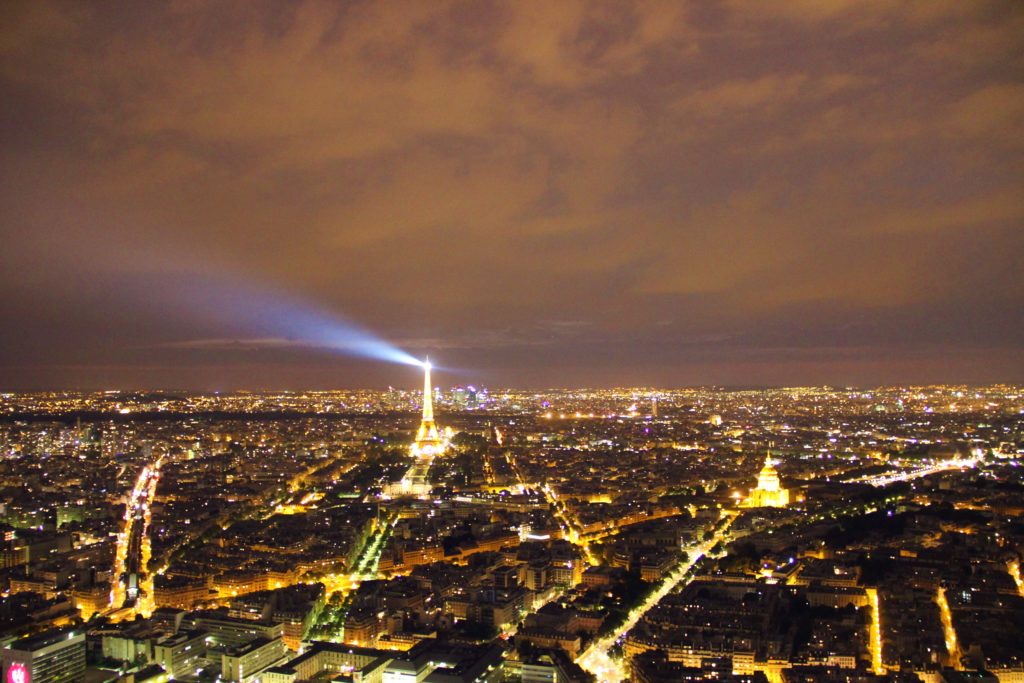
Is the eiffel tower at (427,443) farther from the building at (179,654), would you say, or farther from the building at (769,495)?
the building at (179,654)

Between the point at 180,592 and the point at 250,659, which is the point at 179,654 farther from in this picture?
the point at 180,592

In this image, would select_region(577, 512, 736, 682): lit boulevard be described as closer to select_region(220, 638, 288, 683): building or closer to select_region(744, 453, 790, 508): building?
select_region(220, 638, 288, 683): building

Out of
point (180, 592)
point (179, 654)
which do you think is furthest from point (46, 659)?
point (180, 592)

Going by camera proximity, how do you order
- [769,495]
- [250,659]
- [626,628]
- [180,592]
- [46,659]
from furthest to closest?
[769,495] → [180,592] → [626,628] → [250,659] → [46,659]

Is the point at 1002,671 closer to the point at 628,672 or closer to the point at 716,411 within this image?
the point at 628,672

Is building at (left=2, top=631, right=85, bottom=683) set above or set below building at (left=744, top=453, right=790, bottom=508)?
below

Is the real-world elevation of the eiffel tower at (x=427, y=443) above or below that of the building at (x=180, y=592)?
above

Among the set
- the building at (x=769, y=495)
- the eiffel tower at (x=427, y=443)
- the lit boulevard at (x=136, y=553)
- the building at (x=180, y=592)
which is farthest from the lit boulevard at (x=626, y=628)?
the eiffel tower at (x=427, y=443)

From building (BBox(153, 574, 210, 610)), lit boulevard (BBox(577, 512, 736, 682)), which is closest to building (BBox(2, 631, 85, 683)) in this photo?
building (BBox(153, 574, 210, 610))
